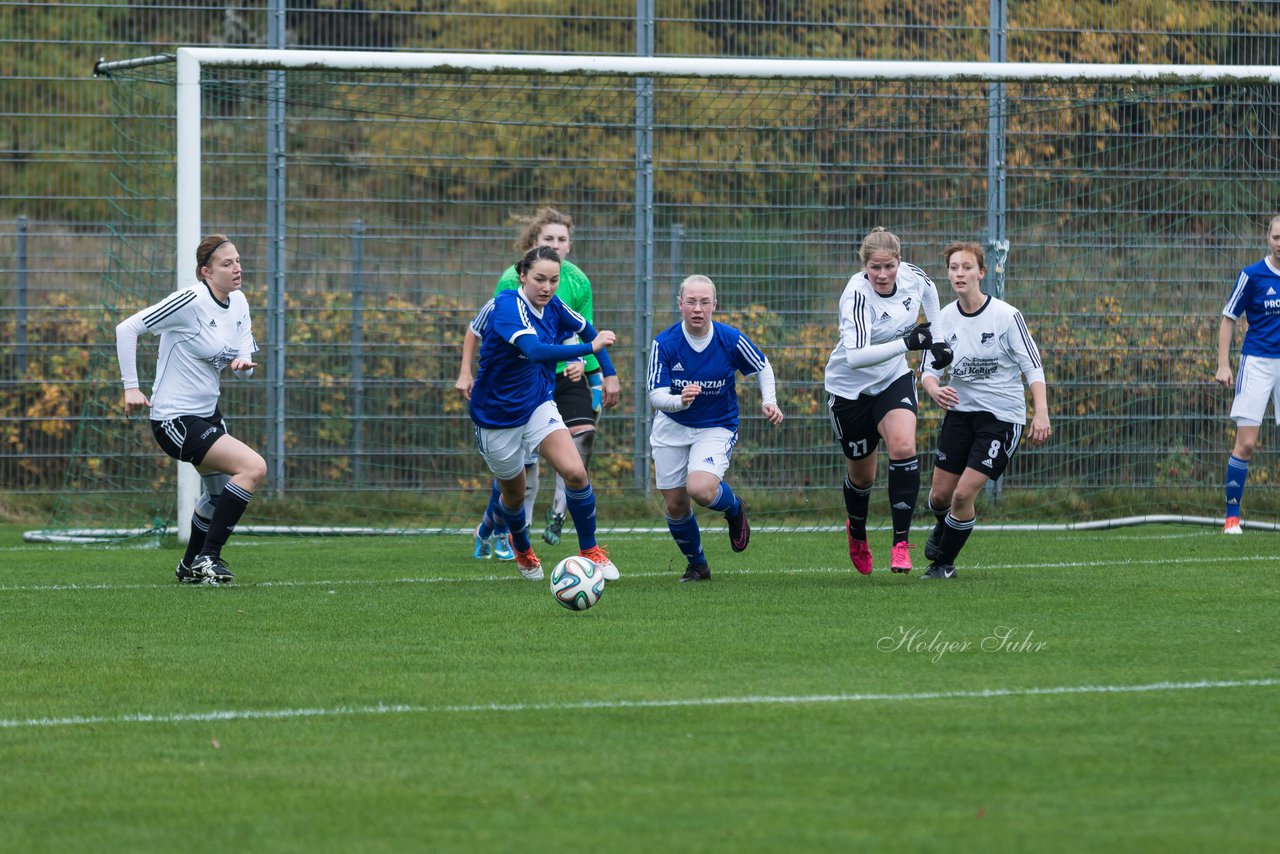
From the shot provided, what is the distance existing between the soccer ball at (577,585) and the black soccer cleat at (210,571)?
223 centimetres

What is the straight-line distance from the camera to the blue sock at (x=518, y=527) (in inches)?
340

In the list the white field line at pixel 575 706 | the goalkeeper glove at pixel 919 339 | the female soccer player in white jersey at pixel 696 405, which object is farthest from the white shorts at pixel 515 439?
the white field line at pixel 575 706

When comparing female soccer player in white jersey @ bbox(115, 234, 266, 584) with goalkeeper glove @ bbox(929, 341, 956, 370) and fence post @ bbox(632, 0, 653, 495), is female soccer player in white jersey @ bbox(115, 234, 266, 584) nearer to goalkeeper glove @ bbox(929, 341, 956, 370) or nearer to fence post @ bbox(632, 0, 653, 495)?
goalkeeper glove @ bbox(929, 341, 956, 370)

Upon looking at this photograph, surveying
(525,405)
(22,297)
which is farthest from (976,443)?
(22,297)

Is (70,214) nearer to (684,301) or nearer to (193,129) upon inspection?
(193,129)

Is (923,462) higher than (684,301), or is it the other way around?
(684,301)

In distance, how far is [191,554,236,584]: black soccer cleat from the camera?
855 cm

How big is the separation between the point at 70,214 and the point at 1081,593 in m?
8.51

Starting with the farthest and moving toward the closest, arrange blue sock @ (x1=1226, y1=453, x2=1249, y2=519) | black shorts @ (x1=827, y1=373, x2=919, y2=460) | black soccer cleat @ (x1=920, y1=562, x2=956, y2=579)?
blue sock @ (x1=1226, y1=453, x2=1249, y2=519) → black shorts @ (x1=827, y1=373, x2=919, y2=460) → black soccer cleat @ (x1=920, y1=562, x2=956, y2=579)

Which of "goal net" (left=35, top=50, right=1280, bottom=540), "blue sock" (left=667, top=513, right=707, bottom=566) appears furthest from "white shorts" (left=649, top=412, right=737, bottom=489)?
"goal net" (left=35, top=50, right=1280, bottom=540)

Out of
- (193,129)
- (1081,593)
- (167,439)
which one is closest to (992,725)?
(1081,593)

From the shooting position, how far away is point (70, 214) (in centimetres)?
1280

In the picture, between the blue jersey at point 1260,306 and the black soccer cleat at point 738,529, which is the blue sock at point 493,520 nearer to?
the black soccer cleat at point 738,529

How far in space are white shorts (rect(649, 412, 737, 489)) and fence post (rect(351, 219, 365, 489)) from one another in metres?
4.17
